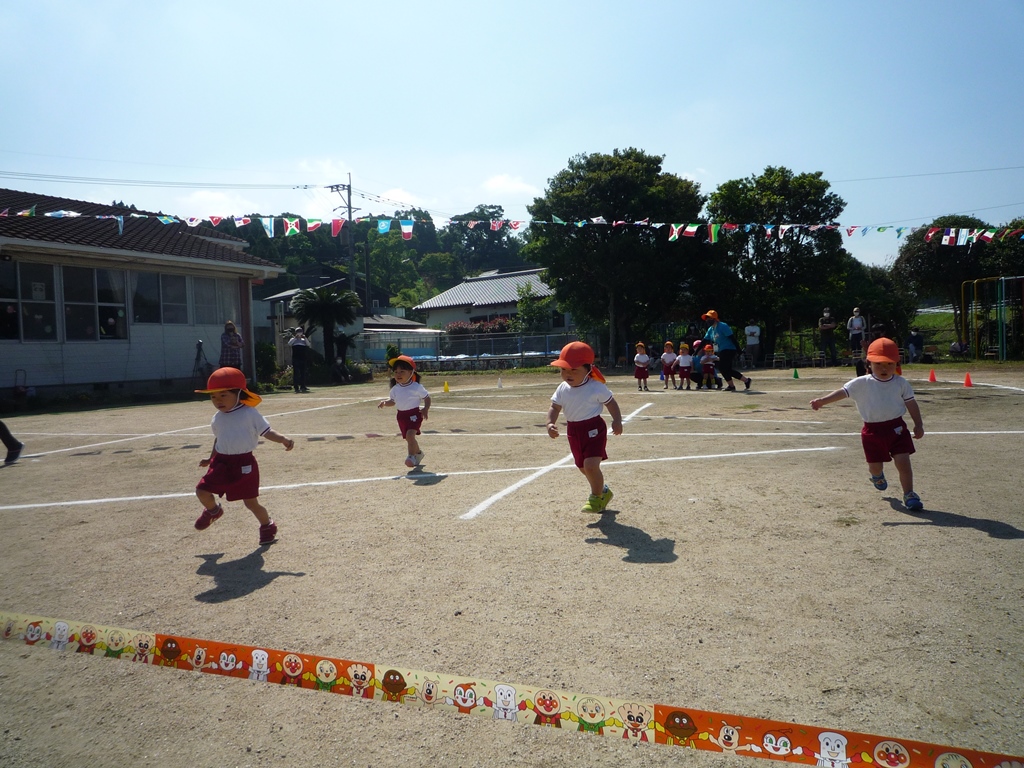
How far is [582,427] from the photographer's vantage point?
5984 millimetres

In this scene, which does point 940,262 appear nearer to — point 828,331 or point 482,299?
point 828,331

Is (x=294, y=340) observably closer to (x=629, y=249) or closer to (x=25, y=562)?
(x=629, y=249)

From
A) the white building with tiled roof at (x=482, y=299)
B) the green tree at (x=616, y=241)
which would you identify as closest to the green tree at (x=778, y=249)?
the green tree at (x=616, y=241)

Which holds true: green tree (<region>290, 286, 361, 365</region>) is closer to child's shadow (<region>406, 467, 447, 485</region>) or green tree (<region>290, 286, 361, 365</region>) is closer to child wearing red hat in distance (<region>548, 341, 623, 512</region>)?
child's shadow (<region>406, 467, 447, 485</region>)

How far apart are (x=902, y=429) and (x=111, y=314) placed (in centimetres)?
2100

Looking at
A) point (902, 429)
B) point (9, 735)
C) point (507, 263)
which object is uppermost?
point (507, 263)

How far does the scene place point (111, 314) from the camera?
837 inches

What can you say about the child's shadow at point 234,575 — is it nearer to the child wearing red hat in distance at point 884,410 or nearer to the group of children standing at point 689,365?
the child wearing red hat in distance at point 884,410

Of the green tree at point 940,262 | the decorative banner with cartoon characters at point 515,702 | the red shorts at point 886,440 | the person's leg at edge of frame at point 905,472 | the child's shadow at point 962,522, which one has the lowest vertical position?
the decorative banner with cartoon characters at point 515,702

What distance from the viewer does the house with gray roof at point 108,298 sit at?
19047mm

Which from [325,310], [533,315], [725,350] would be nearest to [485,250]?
[533,315]

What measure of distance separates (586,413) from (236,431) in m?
2.66

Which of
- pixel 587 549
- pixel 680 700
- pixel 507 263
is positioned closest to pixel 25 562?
pixel 587 549

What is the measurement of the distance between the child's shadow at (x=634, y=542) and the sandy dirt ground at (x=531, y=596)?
0.09ft
